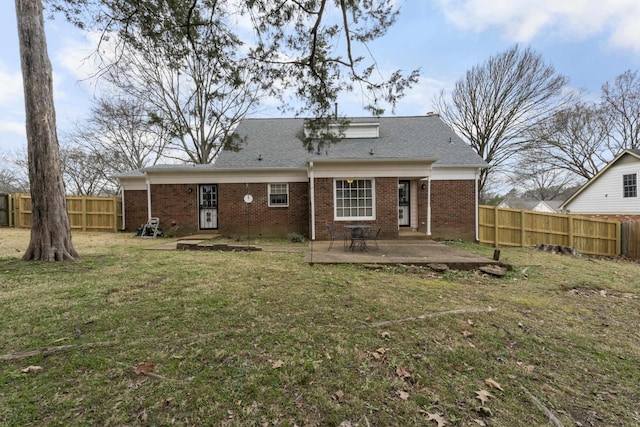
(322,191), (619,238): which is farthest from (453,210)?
(619,238)

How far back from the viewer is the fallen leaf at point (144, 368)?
2385 millimetres

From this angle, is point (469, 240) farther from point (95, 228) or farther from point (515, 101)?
point (95, 228)

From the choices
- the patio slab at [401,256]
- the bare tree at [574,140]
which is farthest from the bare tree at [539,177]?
the patio slab at [401,256]

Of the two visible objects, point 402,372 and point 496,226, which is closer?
point 402,372

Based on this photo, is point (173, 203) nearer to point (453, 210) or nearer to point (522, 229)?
point (453, 210)

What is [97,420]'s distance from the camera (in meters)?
1.88

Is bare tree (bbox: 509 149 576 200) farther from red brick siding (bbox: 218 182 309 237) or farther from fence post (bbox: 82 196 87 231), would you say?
fence post (bbox: 82 196 87 231)

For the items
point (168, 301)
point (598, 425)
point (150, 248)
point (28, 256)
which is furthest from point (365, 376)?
point (150, 248)

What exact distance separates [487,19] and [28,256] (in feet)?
52.8

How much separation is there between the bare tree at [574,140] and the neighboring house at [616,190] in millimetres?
4689

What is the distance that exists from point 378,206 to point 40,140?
9661 millimetres

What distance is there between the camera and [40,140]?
596 cm

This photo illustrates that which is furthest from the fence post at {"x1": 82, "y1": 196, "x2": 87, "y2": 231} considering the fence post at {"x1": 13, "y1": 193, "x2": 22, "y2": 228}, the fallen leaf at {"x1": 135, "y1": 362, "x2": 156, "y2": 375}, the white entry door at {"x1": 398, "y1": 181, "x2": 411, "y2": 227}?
the fallen leaf at {"x1": 135, "y1": 362, "x2": 156, "y2": 375}

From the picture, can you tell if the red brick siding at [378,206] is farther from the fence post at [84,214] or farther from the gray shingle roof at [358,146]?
the fence post at [84,214]
